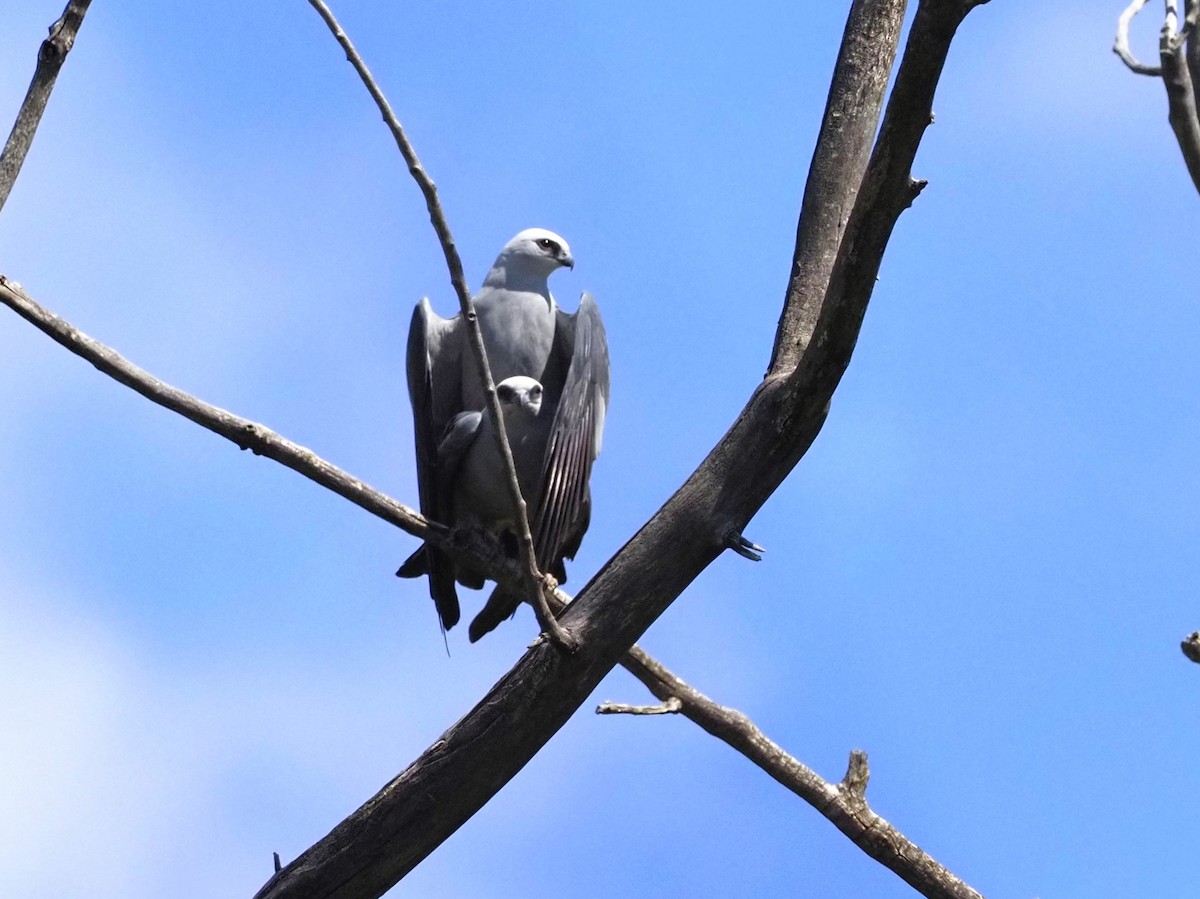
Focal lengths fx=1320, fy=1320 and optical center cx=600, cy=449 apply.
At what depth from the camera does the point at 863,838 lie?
4.69 m

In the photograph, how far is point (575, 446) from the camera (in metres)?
5.24

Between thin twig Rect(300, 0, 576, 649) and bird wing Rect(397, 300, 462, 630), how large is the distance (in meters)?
1.92

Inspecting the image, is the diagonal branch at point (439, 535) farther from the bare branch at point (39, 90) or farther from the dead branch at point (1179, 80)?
the dead branch at point (1179, 80)

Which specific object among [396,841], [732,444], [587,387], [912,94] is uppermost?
[587,387]

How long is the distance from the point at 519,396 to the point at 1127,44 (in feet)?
8.97

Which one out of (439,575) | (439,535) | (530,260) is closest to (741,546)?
(439,535)

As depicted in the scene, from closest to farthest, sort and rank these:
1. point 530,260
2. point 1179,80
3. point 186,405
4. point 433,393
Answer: point 1179,80 → point 186,405 → point 433,393 → point 530,260

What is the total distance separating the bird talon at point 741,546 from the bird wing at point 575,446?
4.56 feet

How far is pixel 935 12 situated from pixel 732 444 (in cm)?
130

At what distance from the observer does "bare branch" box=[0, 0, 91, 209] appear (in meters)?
3.52

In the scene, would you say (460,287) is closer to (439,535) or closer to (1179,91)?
(439,535)

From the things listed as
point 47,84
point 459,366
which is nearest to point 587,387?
point 459,366

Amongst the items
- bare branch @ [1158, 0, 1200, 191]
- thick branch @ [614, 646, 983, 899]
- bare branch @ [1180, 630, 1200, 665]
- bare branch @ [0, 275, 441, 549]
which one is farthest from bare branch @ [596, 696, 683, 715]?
bare branch @ [1158, 0, 1200, 191]

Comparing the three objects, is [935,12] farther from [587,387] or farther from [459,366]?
[459,366]
